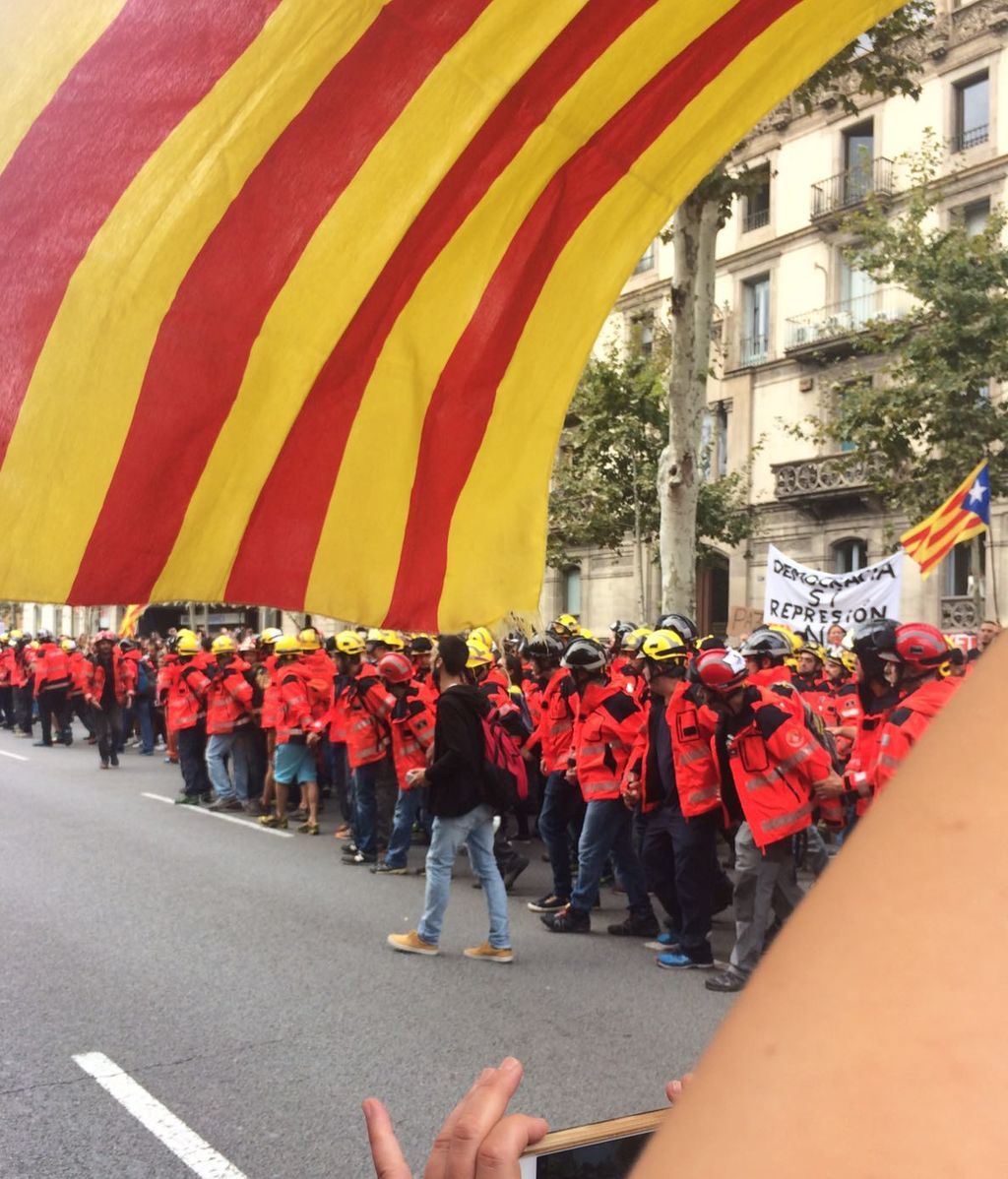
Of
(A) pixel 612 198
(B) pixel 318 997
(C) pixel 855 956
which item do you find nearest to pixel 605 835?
(B) pixel 318 997

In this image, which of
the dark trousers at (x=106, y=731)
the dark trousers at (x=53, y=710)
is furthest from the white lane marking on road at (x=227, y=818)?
the dark trousers at (x=53, y=710)

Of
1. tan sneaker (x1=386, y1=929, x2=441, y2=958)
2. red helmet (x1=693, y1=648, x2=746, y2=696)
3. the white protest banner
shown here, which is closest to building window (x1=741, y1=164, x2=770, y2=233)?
the white protest banner

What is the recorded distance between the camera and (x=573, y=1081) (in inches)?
200

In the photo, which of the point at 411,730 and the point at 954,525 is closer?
the point at 411,730

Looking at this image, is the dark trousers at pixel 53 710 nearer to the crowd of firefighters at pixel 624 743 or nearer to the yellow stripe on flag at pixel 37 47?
the crowd of firefighters at pixel 624 743

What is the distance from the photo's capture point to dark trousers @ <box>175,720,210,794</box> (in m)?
13.8

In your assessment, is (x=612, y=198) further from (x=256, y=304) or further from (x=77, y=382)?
(x=77, y=382)

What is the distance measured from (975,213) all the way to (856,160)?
4.04 m

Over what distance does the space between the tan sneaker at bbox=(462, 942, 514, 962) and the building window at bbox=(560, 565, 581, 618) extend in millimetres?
29420

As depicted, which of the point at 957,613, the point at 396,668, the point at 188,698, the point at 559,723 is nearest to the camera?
the point at 559,723

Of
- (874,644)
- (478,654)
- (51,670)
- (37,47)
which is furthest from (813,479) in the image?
(37,47)

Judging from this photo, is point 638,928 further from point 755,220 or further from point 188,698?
point 755,220

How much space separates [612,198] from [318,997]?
473cm

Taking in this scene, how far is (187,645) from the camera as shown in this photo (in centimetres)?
1489
